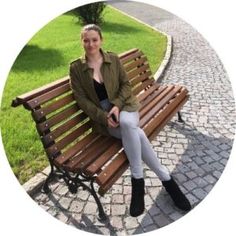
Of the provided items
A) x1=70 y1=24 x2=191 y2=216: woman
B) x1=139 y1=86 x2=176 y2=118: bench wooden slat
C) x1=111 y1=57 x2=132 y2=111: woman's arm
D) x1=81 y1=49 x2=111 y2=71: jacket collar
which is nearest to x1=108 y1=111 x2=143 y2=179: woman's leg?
x1=70 y1=24 x2=191 y2=216: woman

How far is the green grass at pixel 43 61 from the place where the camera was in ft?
16.7

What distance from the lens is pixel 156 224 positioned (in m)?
3.98

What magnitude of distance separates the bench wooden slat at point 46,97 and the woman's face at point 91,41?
0.47 metres

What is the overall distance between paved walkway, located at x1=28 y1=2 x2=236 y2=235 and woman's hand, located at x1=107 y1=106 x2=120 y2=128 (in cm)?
78

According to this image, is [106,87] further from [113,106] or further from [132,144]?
[132,144]

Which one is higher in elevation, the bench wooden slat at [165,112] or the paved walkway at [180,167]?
the bench wooden slat at [165,112]

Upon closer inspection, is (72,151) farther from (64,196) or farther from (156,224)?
(156,224)

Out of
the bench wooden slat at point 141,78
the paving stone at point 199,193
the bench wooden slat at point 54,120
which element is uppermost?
the bench wooden slat at point 54,120

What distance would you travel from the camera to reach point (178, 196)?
4.14 meters

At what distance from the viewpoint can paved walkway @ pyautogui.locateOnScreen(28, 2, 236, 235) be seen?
4.04 m

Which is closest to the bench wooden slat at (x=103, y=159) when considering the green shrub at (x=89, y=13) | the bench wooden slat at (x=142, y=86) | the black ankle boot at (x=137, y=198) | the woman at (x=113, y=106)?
the woman at (x=113, y=106)

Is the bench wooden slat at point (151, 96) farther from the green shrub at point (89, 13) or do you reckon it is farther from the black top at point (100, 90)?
the green shrub at point (89, 13)

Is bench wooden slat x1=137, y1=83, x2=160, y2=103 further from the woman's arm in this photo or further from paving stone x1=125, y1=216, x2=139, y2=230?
paving stone x1=125, y1=216, x2=139, y2=230

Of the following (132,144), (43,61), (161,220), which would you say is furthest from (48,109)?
(43,61)
